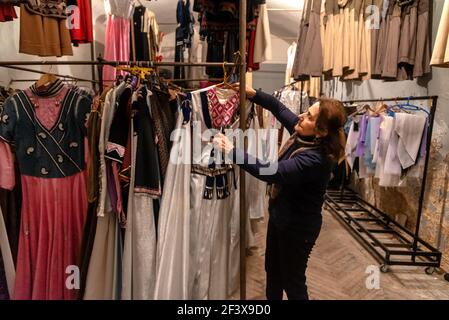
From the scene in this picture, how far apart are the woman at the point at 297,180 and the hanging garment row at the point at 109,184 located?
0.25 metres

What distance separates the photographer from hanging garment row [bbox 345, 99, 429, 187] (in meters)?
2.37

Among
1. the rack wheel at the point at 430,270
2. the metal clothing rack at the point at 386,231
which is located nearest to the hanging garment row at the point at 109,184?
the metal clothing rack at the point at 386,231

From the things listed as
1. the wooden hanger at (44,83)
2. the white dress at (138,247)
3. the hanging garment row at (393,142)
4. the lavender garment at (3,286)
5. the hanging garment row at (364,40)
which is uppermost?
the hanging garment row at (364,40)

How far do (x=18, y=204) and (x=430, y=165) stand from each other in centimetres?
302

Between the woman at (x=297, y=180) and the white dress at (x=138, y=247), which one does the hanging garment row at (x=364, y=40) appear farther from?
the white dress at (x=138, y=247)

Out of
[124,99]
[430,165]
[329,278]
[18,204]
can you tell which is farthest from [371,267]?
[18,204]

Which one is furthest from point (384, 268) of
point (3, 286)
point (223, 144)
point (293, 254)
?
point (3, 286)

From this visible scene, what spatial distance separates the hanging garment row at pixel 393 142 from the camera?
7.78ft

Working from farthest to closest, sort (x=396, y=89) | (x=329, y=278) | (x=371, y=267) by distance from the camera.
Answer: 1. (x=396, y=89)
2. (x=371, y=267)
3. (x=329, y=278)

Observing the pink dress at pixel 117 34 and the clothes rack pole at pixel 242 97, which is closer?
the clothes rack pole at pixel 242 97

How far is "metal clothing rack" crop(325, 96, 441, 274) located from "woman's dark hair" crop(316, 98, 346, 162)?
1.35 m

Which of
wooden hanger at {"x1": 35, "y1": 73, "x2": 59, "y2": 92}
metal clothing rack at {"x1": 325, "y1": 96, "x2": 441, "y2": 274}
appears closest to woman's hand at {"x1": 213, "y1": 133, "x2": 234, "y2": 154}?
wooden hanger at {"x1": 35, "y1": 73, "x2": 59, "y2": 92}
